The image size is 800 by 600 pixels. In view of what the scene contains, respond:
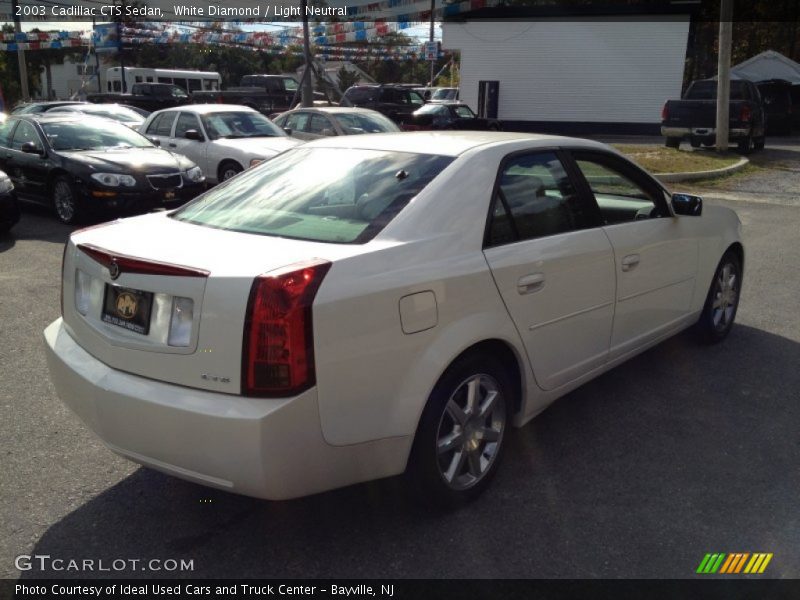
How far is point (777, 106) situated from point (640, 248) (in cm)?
2907

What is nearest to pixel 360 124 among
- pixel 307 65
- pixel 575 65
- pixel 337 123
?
pixel 337 123

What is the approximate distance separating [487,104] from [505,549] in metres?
30.7

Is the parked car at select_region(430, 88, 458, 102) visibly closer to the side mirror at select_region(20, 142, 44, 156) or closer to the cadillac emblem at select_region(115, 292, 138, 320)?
the side mirror at select_region(20, 142, 44, 156)

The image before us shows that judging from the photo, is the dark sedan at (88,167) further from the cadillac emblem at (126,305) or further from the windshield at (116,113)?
the cadillac emblem at (126,305)

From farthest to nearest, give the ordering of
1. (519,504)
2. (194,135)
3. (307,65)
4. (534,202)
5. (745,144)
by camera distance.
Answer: (307,65) → (745,144) → (194,135) → (534,202) → (519,504)

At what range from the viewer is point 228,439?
104 inches

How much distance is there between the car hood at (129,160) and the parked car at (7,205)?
3.72 feet

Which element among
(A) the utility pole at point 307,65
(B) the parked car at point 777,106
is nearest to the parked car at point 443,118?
(A) the utility pole at point 307,65

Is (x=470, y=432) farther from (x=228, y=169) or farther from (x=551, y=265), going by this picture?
(x=228, y=169)

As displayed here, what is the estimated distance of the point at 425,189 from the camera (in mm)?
3352

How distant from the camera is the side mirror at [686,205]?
4.79m

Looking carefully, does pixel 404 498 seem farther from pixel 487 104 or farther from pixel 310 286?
pixel 487 104

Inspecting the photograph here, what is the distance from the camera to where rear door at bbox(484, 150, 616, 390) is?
3.49 meters

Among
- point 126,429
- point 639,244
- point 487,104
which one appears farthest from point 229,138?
point 487,104
